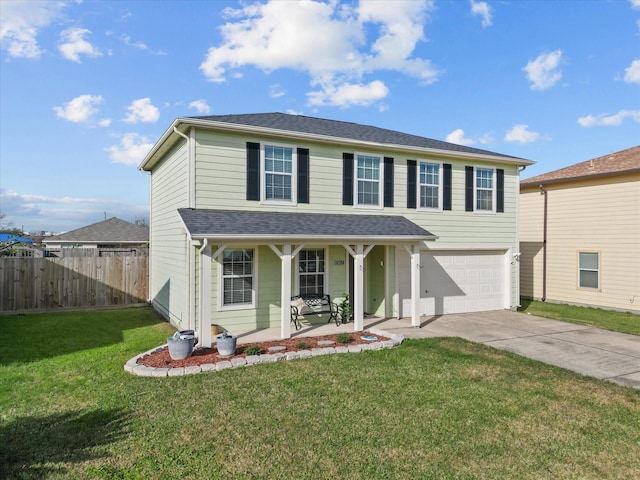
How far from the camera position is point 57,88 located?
11.7m

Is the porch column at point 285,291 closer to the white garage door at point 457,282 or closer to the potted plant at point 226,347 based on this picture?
the potted plant at point 226,347

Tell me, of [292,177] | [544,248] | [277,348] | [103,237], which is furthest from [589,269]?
[103,237]

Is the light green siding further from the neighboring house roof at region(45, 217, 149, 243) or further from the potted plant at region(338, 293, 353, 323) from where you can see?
the neighboring house roof at region(45, 217, 149, 243)

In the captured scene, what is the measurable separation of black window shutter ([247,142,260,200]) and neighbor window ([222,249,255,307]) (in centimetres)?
148

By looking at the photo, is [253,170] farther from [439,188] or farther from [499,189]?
[499,189]

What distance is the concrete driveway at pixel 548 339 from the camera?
7195 mm

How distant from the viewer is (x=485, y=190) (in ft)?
42.8

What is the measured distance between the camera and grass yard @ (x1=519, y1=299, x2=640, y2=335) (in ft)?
35.7

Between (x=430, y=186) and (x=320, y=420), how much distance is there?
919 centimetres

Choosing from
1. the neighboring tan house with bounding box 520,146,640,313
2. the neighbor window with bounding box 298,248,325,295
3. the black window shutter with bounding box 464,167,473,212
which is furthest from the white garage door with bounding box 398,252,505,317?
the neighboring tan house with bounding box 520,146,640,313

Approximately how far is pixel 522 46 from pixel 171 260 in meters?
14.7

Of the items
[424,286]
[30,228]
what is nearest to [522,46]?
[424,286]

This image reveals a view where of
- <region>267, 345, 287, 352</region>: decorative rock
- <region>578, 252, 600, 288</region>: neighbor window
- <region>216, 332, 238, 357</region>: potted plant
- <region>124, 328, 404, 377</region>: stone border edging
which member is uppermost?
<region>578, 252, 600, 288</region>: neighbor window

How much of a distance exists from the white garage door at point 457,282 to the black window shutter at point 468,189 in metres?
1.60
